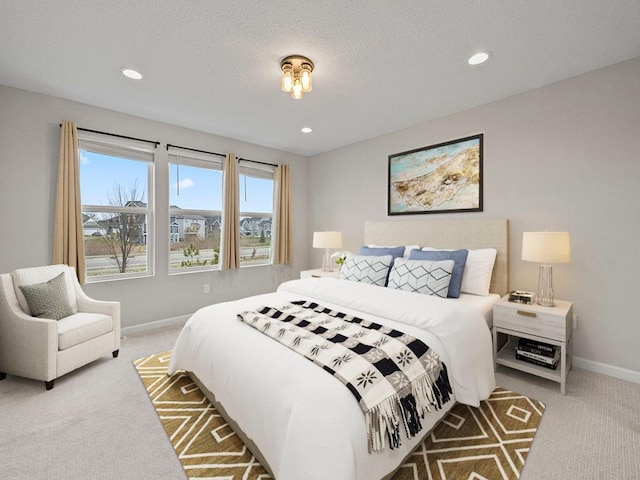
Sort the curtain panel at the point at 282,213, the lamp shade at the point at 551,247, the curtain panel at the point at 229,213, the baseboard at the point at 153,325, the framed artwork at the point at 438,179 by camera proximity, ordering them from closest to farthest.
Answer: the lamp shade at the point at 551,247, the framed artwork at the point at 438,179, the baseboard at the point at 153,325, the curtain panel at the point at 229,213, the curtain panel at the point at 282,213

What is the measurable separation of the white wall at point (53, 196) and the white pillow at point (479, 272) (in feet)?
9.89

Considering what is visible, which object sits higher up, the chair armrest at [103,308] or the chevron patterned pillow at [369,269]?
the chevron patterned pillow at [369,269]

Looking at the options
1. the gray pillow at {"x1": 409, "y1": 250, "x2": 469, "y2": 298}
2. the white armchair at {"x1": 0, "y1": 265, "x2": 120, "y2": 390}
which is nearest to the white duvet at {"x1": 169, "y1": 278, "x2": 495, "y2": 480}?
the gray pillow at {"x1": 409, "y1": 250, "x2": 469, "y2": 298}

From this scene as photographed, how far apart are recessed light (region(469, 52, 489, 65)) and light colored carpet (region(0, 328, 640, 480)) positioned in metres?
2.63

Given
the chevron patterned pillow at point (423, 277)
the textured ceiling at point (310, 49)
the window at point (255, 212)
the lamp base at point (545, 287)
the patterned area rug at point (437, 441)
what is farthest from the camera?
the window at point (255, 212)

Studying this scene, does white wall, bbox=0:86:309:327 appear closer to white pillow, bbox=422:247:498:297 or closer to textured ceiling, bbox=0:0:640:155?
textured ceiling, bbox=0:0:640:155

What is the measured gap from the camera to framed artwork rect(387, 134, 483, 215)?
125 inches

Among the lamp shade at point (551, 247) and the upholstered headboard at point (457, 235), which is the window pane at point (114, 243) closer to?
the upholstered headboard at point (457, 235)

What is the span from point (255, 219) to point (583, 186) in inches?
158

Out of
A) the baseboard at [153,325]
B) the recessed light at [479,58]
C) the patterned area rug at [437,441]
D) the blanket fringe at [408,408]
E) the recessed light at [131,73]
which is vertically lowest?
the patterned area rug at [437,441]

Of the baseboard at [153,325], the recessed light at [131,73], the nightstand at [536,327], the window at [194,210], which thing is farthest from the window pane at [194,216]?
the nightstand at [536,327]

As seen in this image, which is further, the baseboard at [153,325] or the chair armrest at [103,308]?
the baseboard at [153,325]

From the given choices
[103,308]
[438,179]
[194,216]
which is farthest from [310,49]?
[103,308]

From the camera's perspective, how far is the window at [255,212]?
4504mm
